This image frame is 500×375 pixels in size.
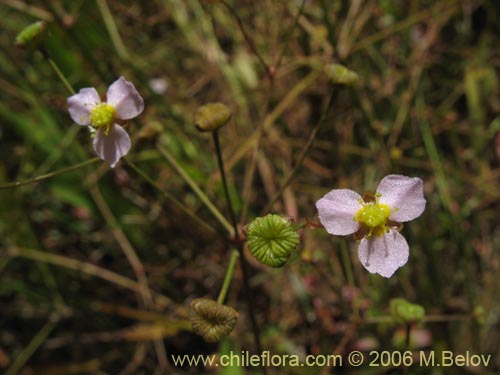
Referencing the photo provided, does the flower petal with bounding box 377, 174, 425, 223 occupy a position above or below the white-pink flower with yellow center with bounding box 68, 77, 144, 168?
below

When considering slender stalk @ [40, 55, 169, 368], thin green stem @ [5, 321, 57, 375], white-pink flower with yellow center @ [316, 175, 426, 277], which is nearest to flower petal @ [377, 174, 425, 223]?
white-pink flower with yellow center @ [316, 175, 426, 277]

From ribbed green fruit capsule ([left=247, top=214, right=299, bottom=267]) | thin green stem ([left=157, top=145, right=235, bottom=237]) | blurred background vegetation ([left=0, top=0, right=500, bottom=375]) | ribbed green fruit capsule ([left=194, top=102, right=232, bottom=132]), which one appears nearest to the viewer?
Result: ribbed green fruit capsule ([left=247, top=214, right=299, bottom=267])

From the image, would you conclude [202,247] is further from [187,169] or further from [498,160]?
[498,160]

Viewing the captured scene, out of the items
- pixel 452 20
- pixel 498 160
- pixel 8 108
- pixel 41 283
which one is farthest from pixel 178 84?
pixel 498 160

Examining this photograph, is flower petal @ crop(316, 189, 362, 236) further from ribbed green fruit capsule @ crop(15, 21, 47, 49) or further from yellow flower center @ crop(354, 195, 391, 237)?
ribbed green fruit capsule @ crop(15, 21, 47, 49)

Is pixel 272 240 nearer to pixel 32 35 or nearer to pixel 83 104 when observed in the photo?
pixel 83 104

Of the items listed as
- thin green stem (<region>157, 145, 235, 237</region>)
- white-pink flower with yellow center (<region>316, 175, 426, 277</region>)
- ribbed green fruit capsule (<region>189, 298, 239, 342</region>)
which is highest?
thin green stem (<region>157, 145, 235, 237</region>)

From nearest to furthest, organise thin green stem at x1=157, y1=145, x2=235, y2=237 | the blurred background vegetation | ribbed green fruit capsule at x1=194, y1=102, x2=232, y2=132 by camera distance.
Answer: ribbed green fruit capsule at x1=194, y1=102, x2=232, y2=132
thin green stem at x1=157, y1=145, x2=235, y2=237
the blurred background vegetation
